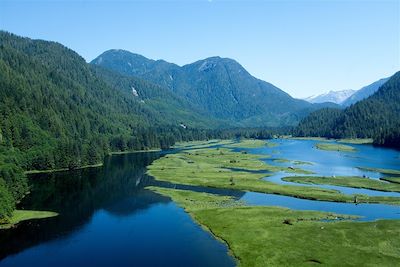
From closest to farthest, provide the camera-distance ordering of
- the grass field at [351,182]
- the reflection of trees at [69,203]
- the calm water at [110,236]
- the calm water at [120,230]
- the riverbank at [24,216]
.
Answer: the calm water at [110,236] → the calm water at [120,230] → the reflection of trees at [69,203] → the riverbank at [24,216] → the grass field at [351,182]

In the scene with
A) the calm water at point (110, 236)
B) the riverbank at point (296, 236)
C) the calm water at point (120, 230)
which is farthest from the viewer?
the calm water at point (120, 230)

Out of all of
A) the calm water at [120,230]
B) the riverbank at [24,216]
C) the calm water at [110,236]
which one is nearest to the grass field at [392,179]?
the calm water at [120,230]

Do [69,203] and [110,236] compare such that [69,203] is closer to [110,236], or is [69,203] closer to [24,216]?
[24,216]

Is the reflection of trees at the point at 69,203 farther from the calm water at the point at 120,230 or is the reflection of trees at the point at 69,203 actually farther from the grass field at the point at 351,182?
the grass field at the point at 351,182

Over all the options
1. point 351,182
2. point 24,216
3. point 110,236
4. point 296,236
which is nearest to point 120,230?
point 110,236

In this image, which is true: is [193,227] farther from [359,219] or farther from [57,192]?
[57,192]

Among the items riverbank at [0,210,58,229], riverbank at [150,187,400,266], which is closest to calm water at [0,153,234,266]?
riverbank at [0,210,58,229]
